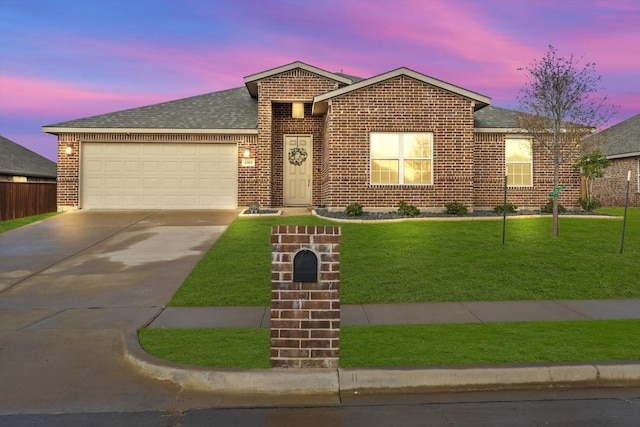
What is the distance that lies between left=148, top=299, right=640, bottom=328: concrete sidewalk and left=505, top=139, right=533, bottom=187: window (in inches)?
454

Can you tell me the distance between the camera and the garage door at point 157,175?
19500 millimetres

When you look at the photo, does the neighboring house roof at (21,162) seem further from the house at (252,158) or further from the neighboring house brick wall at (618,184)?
the neighboring house brick wall at (618,184)

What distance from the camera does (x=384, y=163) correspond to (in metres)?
17.0

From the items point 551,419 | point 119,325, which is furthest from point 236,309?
point 551,419

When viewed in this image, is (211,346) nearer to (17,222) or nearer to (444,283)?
(444,283)

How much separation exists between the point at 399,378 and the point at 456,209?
1257 centimetres

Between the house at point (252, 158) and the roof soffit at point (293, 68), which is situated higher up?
the roof soffit at point (293, 68)

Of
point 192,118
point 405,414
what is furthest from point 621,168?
point 405,414

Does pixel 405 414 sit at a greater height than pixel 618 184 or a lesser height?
lesser

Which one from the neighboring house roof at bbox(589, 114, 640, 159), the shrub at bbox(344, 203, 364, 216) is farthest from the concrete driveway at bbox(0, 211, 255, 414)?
the neighboring house roof at bbox(589, 114, 640, 159)

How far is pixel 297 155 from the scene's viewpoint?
20078mm

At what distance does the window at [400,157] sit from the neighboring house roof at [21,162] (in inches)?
822

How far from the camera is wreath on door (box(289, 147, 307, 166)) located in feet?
65.8

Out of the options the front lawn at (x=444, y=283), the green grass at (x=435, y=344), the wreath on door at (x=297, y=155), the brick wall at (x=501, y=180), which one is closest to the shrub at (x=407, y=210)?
the front lawn at (x=444, y=283)
